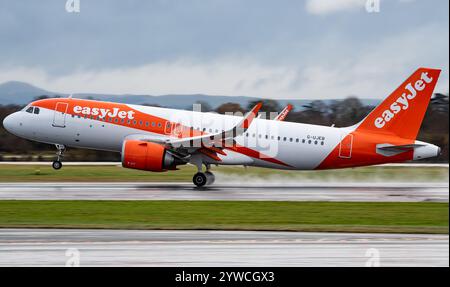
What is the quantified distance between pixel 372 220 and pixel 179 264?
10684 mm

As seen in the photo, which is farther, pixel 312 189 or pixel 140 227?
pixel 312 189

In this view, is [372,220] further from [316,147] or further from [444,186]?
[444,186]

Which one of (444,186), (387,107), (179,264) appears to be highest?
(387,107)

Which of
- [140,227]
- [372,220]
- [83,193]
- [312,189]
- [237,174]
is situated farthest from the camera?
[237,174]

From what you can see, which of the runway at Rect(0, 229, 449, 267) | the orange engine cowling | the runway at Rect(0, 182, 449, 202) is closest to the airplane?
the orange engine cowling

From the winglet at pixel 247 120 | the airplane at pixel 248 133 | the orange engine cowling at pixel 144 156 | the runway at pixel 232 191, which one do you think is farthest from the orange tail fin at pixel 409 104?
the orange engine cowling at pixel 144 156

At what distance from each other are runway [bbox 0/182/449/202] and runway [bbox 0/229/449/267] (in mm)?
10120

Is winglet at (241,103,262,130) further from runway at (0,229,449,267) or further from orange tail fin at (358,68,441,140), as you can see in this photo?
runway at (0,229,449,267)

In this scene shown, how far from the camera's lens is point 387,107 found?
3569cm

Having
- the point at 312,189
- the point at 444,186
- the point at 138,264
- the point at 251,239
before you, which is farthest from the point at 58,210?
the point at 444,186

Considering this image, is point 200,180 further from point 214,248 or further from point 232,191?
point 214,248

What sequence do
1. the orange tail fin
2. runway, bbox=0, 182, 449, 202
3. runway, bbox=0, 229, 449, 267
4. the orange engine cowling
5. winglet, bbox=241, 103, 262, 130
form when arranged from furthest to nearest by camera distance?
the orange tail fin → the orange engine cowling → winglet, bbox=241, 103, 262, 130 → runway, bbox=0, 182, 449, 202 → runway, bbox=0, 229, 449, 267

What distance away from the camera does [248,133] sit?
116ft

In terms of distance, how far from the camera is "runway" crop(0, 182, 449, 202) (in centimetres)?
2991
